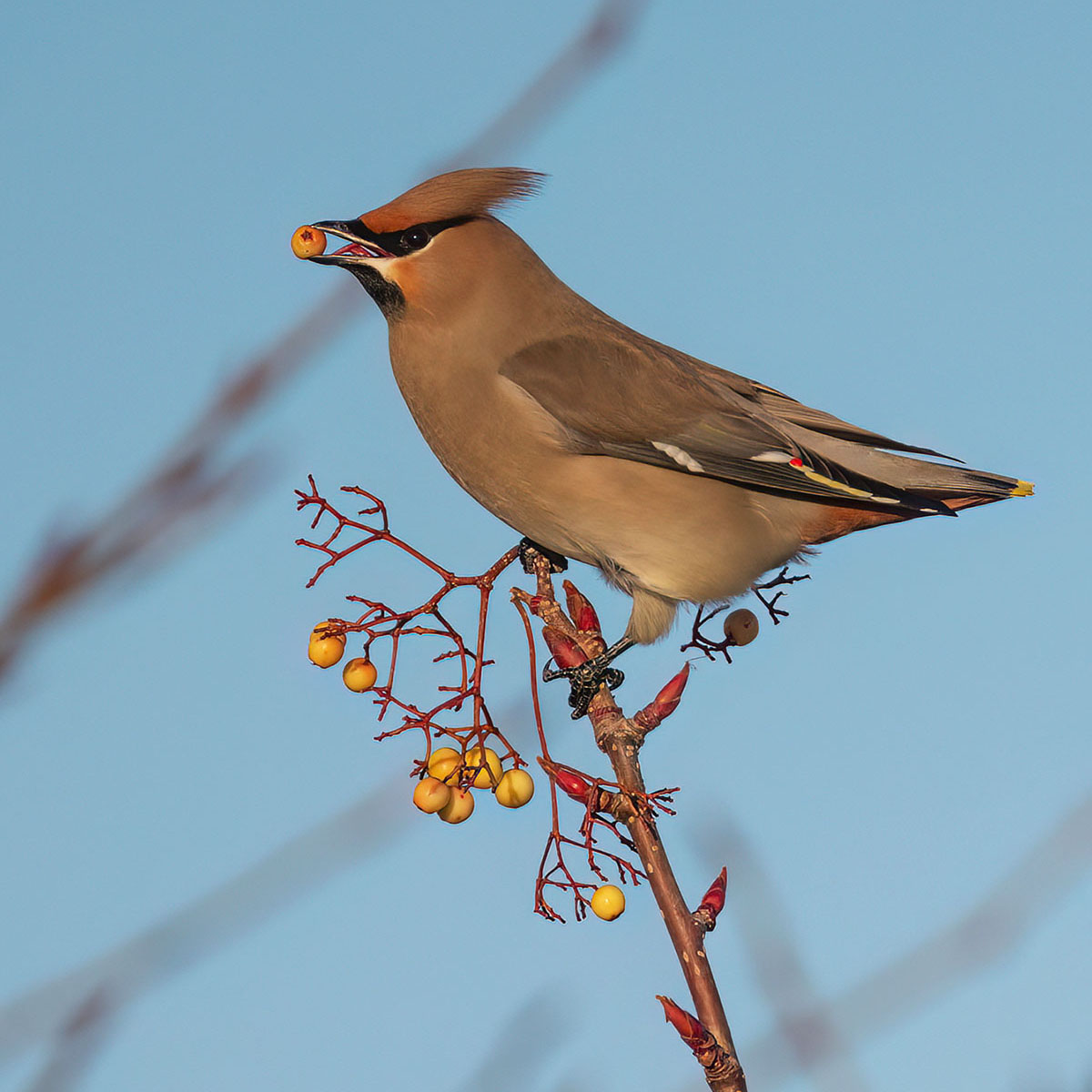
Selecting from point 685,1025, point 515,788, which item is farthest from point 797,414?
point 685,1025

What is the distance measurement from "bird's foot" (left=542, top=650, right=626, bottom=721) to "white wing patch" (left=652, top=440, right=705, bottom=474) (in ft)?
1.94

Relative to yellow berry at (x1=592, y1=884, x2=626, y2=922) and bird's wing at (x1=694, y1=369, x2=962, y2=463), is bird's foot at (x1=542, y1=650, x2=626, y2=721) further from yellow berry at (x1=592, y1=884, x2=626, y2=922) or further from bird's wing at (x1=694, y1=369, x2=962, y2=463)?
bird's wing at (x1=694, y1=369, x2=962, y2=463)

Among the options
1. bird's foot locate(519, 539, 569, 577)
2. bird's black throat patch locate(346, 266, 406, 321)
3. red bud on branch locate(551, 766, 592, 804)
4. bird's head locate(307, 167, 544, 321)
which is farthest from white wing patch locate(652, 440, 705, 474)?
red bud on branch locate(551, 766, 592, 804)

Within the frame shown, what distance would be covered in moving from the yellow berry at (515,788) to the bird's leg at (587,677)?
7.6 inches

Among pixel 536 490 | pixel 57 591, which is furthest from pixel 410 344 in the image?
pixel 57 591

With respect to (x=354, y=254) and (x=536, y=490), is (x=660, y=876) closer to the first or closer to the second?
(x=536, y=490)

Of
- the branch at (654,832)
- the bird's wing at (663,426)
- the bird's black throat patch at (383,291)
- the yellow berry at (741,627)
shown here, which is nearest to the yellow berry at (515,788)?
the branch at (654,832)

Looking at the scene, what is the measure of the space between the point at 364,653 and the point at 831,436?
5.60 ft

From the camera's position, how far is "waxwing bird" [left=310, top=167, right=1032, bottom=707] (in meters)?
3.68

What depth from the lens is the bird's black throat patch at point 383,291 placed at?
371 centimetres

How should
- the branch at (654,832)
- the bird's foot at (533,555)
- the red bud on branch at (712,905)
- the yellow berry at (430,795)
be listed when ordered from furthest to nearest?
the bird's foot at (533,555)
the yellow berry at (430,795)
the red bud on branch at (712,905)
the branch at (654,832)

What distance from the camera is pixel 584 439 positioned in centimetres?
371

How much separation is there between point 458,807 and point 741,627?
2.81ft

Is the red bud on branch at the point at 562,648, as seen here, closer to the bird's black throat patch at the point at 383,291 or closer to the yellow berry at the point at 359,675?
the yellow berry at the point at 359,675
